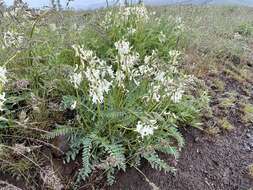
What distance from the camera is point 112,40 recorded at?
3.83m

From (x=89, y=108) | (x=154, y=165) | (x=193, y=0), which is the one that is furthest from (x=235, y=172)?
(x=193, y=0)

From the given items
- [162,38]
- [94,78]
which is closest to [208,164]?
[94,78]

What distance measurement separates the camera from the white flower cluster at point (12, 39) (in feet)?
9.42

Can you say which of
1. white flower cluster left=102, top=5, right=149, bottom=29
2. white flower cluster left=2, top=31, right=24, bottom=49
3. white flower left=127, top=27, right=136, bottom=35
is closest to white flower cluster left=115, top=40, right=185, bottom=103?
white flower cluster left=2, top=31, right=24, bottom=49

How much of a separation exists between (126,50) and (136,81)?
0.89ft

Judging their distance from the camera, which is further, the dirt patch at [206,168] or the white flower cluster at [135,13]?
the white flower cluster at [135,13]

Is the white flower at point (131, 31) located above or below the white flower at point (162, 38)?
above

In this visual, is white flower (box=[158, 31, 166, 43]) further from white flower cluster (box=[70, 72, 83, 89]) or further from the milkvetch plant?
white flower cluster (box=[70, 72, 83, 89])

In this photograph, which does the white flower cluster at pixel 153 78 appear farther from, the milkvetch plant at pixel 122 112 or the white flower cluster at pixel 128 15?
the white flower cluster at pixel 128 15

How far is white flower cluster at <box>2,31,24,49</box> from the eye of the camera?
287 centimetres

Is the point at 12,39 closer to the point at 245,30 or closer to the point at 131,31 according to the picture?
the point at 131,31

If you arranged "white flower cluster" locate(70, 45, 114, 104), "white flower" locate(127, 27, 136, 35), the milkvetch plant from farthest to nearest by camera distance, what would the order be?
"white flower" locate(127, 27, 136, 35)
the milkvetch plant
"white flower cluster" locate(70, 45, 114, 104)

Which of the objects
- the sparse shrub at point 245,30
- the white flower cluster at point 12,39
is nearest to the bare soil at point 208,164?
the white flower cluster at point 12,39

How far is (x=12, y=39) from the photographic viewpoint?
2926mm
